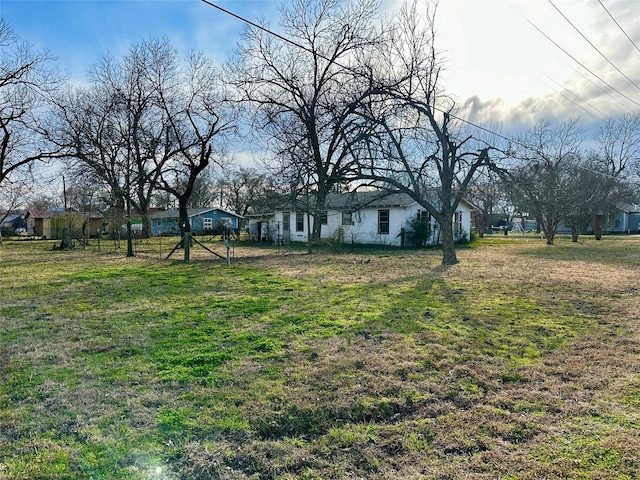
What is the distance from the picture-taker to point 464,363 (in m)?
4.20

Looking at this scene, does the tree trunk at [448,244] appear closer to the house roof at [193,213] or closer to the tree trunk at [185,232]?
the tree trunk at [185,232]

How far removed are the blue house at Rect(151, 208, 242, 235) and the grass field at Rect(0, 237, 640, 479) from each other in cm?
3581

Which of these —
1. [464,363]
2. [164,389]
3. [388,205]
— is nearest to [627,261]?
[388,205]

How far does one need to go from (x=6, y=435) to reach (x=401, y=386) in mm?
3003

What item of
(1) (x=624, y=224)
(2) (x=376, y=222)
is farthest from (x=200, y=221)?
(1) (x=624, y=224)

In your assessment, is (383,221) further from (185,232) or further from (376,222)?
(185,232)

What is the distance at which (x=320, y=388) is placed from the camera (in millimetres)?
3584

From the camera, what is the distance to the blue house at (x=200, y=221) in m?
42.7

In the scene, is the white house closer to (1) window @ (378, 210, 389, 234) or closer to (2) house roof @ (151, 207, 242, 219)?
(1) window @ (378, 210, 389, 234)

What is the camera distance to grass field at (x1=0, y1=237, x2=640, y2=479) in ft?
8.27

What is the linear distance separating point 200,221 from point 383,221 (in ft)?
84.8

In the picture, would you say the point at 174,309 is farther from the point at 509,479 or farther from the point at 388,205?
the point at 388,205

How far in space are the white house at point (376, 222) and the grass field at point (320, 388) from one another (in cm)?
1470

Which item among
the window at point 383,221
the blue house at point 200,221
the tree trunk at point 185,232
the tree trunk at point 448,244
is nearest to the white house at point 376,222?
the window at point 383,221
